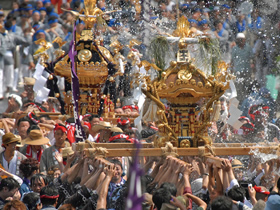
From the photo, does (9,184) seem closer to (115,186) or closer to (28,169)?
(28,169)

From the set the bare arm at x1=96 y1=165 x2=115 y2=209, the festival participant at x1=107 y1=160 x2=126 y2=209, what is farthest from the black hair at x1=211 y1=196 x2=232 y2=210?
the festival participant at x1=107 y1=160 x2=126 y2=209

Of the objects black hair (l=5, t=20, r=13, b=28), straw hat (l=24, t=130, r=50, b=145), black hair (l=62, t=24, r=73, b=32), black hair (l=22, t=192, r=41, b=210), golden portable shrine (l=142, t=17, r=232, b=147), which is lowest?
black hair (l=22, t=192, r=41, b=210)

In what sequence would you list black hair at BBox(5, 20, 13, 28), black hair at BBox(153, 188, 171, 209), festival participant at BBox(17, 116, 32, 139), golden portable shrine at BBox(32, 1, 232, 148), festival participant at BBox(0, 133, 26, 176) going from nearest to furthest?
1. black hair at BBox(153, 188, 171, 209)
2. golden portable shrine at BBox(32, 1, 232, 148)
3. festival participant at BBox(0, 133, 26, 176)
4. festival participant at BBox(17, 116, 32, 139)
5. black hair at BBox(5, 20, 13, 28)

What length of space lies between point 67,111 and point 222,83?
11.4ft

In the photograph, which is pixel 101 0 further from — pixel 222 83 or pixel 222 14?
pixel 222 83

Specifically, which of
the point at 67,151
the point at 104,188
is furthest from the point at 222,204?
the point at 67,151

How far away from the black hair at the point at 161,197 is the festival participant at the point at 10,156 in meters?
2.48

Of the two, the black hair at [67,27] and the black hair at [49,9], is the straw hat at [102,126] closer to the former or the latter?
the black hair at [67,27]

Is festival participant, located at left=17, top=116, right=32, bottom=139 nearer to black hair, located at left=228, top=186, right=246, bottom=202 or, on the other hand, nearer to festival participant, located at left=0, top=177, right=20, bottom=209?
festival participant, located at left=0, top=177, right=20, bottom=209

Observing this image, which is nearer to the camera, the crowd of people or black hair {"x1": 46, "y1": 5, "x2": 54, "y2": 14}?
the crowd of people

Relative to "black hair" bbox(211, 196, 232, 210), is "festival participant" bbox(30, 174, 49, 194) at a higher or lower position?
lower

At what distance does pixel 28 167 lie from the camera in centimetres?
664

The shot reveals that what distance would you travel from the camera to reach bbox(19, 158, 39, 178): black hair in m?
6.63

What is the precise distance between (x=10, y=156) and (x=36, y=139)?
65cm
